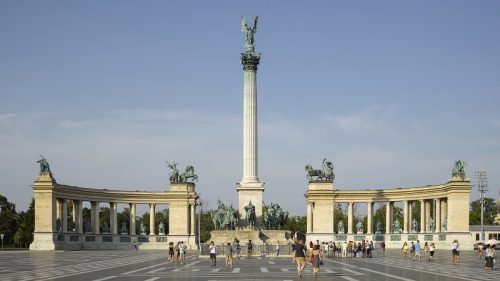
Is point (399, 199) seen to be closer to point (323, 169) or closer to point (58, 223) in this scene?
point (323, 169)

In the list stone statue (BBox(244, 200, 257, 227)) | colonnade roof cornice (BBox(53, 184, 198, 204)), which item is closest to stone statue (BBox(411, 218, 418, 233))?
colonnade roof cornice (BBox(53, 184, 198, 204))

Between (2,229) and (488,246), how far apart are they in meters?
98.1

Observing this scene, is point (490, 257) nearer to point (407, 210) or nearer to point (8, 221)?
point (407, 210)

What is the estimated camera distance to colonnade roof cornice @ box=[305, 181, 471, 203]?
4107 inches

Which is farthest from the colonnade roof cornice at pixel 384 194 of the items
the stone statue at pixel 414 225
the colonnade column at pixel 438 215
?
the stone statue at pixel 414 225

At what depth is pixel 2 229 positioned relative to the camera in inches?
4806

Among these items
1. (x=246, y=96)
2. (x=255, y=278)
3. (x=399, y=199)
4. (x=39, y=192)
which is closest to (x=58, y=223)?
(x=39, y=192)

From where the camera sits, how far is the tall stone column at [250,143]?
79.4m

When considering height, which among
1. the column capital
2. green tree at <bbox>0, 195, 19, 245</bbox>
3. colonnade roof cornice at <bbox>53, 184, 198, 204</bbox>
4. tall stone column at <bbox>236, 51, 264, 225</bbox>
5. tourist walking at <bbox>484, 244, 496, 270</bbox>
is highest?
the column capital

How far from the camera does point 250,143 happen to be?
269 feet

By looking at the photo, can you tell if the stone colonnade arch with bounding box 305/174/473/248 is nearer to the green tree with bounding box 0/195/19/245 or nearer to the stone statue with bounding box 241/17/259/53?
the stone statue with bounding box 241/17/259/53

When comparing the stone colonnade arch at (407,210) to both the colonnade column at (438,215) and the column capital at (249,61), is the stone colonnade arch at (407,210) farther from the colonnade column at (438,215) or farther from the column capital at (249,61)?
the column capital at (249,61)

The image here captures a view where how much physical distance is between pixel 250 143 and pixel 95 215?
4055 cm

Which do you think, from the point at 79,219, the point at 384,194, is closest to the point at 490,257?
the point at 384,194
